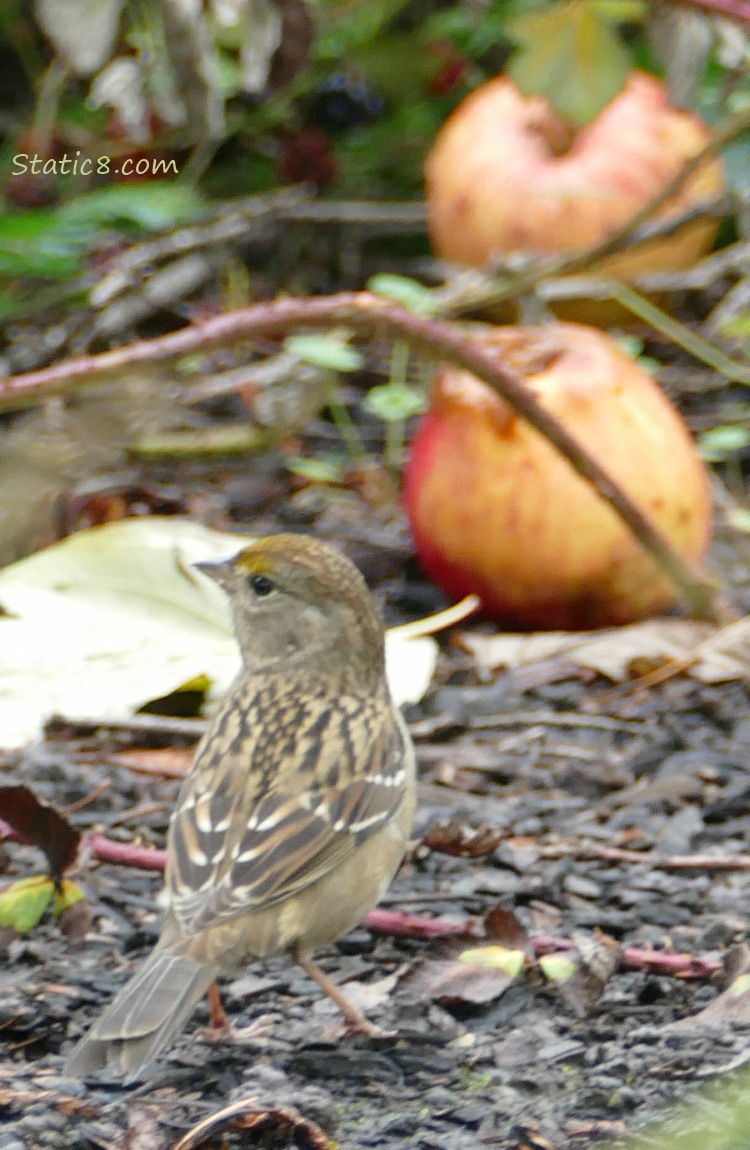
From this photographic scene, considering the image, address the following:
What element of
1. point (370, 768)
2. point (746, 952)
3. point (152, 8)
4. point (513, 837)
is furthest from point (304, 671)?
point (152, 8)

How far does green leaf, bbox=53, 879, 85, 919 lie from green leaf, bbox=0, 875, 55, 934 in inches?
0.7

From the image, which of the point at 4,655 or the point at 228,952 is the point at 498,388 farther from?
the point at 228,952

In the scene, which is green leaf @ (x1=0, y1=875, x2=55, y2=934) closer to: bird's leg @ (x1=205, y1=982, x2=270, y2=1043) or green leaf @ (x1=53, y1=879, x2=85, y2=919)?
green leaf @ (x1=53, y1=879, x2=85, y2=919)

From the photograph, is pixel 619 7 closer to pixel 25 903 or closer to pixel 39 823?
pixel 39 823

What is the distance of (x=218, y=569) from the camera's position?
345 cm

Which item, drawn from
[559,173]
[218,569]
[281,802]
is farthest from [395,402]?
[281,802]

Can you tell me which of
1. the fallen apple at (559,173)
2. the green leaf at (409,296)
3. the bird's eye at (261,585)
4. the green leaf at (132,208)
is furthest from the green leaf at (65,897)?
the fallen apple at (559,173)

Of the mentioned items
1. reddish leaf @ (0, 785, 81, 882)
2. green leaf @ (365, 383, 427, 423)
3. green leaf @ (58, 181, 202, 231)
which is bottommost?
reddish leaf @ (0, 785, 81, 882)

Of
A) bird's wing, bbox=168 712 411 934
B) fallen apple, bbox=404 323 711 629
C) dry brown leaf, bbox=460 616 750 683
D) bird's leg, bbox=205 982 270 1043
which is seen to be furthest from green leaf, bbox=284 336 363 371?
bird's leg, bbox=205 982 270 1043

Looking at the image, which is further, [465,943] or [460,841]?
[460,841]

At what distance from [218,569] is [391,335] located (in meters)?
0.76

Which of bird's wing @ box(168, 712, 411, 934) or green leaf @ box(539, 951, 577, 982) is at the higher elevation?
bird's wing @ box(168, 712, 411, 934)

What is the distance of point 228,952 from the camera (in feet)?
8.90

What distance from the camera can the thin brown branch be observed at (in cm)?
349
